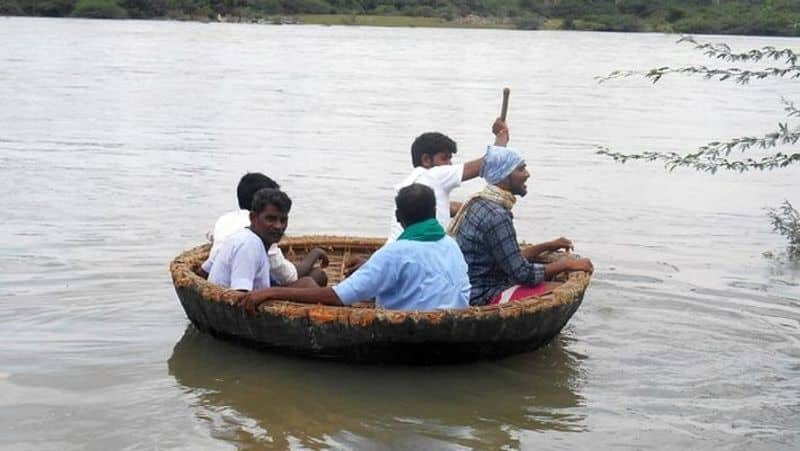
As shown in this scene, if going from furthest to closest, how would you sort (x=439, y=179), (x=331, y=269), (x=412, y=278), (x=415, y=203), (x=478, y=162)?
(x=331, y=269)
(x=439, y=179)
(x=478, y=162)
(x=412, y=278)
(x=415, y=203)

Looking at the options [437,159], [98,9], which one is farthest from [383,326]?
[98,9]

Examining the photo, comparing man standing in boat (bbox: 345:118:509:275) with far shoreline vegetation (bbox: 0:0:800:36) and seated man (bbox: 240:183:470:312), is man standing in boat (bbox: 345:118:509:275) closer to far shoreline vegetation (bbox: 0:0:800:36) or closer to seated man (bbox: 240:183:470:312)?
seated man (bbox: 240:183:470:312)

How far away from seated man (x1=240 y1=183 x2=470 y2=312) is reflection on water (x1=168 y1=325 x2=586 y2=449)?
399 mm

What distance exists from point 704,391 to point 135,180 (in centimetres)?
748

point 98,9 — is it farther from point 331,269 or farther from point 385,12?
point 331,269

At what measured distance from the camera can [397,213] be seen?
502cm

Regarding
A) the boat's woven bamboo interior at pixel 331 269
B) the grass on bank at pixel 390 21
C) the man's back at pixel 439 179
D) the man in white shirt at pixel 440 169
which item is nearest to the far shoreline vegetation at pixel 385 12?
the grass on bank at pixel 390 21

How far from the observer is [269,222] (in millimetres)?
5238

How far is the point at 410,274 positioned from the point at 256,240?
0.75 metres

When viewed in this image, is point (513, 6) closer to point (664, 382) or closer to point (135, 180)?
point (135, 180)

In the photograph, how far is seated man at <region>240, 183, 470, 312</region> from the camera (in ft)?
16.2

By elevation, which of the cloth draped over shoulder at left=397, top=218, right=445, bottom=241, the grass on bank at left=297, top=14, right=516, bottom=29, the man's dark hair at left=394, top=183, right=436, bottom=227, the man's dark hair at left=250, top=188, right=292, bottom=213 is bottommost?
the cloth draped over shoulder at left=397, top=218, right=445, bottom=241

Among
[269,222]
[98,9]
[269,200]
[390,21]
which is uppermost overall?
[390,21]

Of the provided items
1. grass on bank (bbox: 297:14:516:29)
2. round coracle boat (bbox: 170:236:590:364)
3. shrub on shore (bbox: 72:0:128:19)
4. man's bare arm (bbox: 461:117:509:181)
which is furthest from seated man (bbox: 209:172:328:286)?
grass on bank (bbox: 297:14:516:29)
